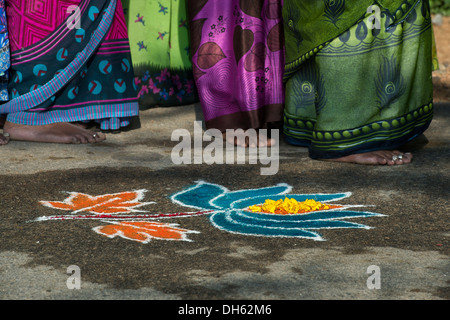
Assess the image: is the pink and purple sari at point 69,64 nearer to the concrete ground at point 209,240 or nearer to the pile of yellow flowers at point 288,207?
the concrete ground at point 209,240

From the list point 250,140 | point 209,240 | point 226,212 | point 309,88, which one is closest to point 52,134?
point 250,140

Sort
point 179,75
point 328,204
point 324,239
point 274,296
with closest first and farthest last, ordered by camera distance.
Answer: point 274,296 → point 324,239 → point 328,204 → point 179,75

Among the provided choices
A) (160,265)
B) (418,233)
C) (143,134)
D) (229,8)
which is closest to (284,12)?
(229,8)

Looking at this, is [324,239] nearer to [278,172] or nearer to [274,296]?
[274,296]

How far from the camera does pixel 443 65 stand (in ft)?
21.3

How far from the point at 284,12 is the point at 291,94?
405mm

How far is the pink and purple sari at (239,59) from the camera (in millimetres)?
4059

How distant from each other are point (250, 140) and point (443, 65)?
303 centimetres

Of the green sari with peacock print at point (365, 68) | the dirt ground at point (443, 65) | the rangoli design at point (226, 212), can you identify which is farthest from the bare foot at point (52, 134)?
the dirt ground at point (443, 65)

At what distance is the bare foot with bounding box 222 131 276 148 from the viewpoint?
13.3 feet

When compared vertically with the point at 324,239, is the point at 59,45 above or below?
above

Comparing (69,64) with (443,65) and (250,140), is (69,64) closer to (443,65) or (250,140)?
(250,140)

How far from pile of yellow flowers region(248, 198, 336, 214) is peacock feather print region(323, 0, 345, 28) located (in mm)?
966

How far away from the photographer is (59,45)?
413cm
